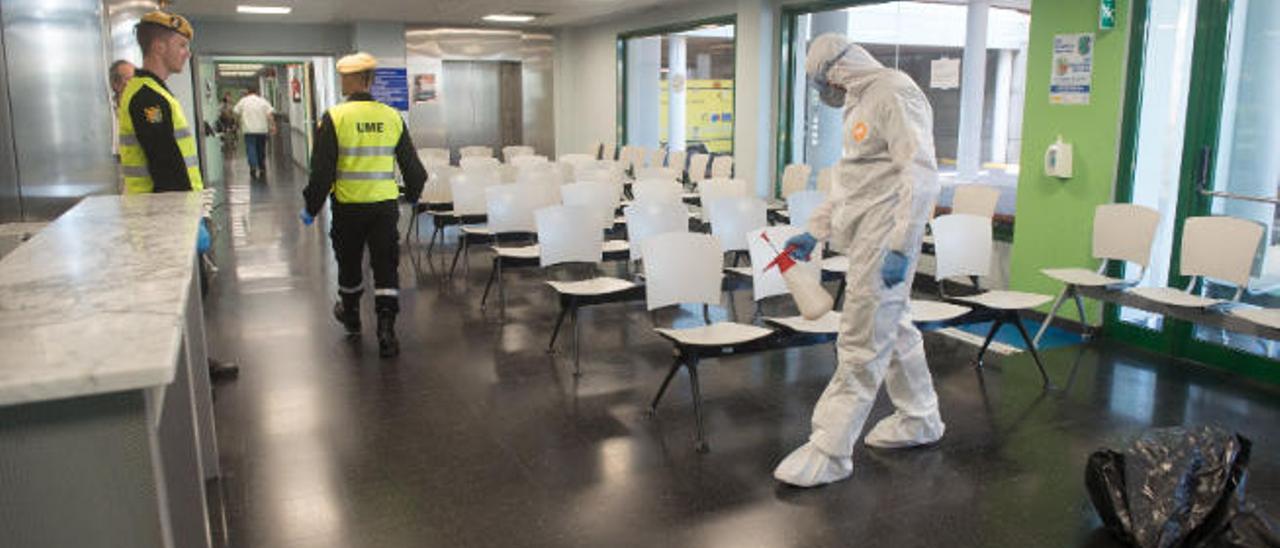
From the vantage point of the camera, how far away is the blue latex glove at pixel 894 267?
3373 mm

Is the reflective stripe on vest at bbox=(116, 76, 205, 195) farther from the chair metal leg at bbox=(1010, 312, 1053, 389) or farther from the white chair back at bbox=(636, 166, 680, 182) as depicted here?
the white chair back at bbox=(636, 166, 680, 182)

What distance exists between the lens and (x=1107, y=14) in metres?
5.60

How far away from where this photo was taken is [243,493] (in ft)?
11.5

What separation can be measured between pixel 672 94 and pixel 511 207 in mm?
6414

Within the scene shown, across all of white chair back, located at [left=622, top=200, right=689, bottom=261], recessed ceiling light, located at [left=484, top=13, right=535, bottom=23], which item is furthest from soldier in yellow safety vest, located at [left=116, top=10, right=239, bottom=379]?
recessed ceiling light, located at [left=484, top=13, right=535, bottom=23]

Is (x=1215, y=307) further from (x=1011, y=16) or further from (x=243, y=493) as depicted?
(x=1011, y=16)

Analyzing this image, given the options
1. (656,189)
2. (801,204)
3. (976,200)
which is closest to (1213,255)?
(976,200)

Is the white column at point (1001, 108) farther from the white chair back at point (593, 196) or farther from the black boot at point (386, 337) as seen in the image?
the black boot at point (386, 337)

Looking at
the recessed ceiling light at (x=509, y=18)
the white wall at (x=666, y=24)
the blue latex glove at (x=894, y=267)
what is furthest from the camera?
the recessed ceiling light at (x=509, y=18)

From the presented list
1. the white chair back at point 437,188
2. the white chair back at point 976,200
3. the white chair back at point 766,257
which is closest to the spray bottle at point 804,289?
the white chair back at point 766,257

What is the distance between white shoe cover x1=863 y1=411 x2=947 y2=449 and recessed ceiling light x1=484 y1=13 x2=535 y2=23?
9267 millimetres

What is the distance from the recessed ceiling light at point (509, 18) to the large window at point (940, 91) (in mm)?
4269

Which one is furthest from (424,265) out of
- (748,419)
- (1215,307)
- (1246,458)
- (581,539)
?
(1246,458)

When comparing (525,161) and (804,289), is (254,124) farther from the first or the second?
(804,289)
